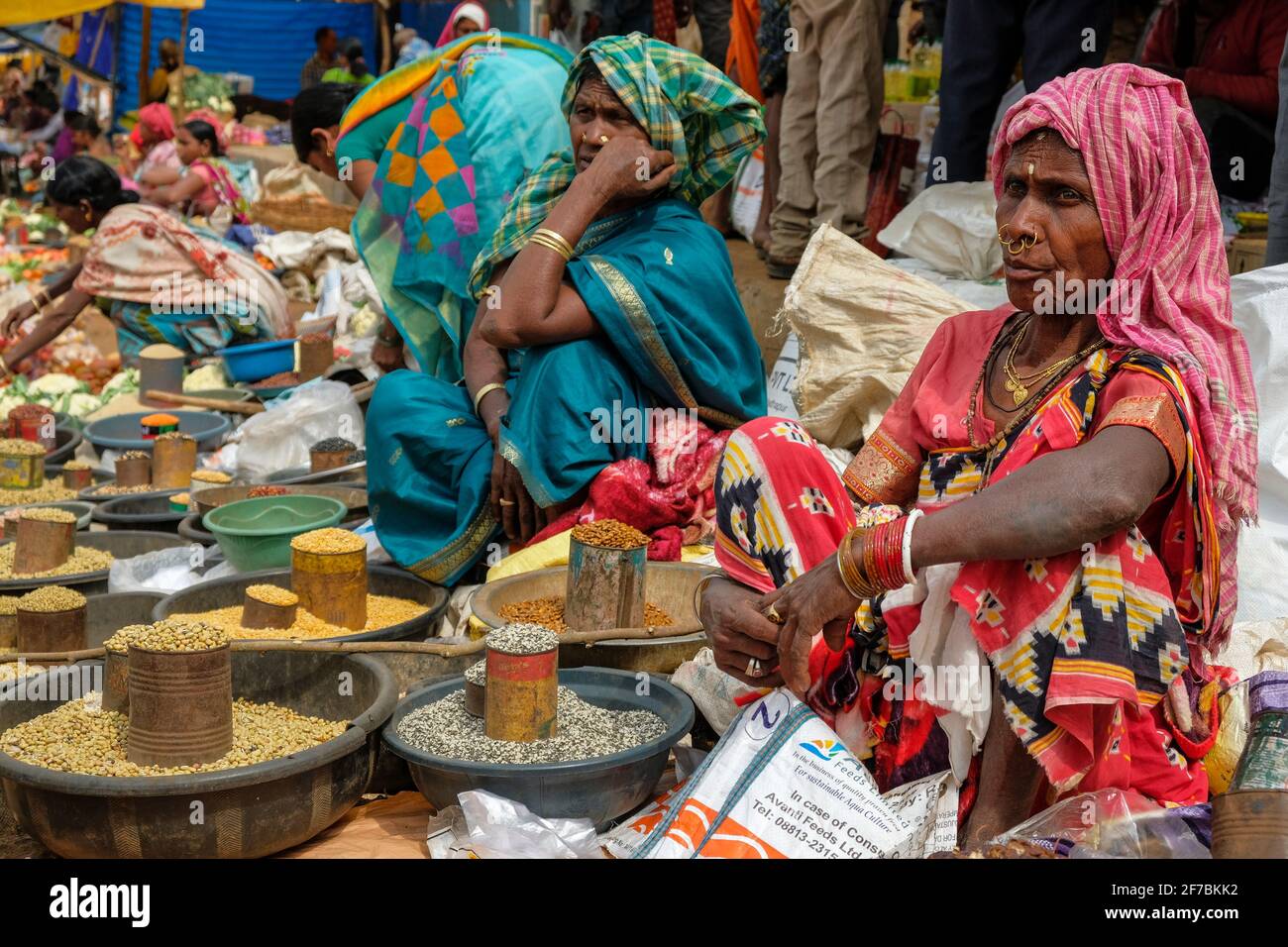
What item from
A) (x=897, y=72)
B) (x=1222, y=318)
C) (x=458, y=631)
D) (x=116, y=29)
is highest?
(x=116, y=29)

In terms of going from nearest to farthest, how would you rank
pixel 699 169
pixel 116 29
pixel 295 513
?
pixel 699 169 → pixel 295 513 → pixel 116 29

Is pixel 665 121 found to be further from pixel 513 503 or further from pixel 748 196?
pixel 748 196

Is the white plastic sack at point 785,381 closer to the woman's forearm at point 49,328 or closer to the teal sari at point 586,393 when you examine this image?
the teal sari at point 586,393

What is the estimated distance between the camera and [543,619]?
330cm

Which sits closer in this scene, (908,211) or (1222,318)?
(1222,318)

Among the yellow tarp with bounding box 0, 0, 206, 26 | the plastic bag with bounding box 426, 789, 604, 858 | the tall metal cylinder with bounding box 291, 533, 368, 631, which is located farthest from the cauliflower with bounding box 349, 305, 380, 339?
the plastic bag with bounding box 426, 789, 604, 858

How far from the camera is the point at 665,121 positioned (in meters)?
3.73

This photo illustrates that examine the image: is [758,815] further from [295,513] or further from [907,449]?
[295,513]

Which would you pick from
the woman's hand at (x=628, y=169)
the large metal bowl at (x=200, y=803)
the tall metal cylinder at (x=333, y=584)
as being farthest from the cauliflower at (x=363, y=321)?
the large metal bowl at (x=200, y=803)

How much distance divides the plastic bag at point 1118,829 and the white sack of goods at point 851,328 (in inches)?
77.2

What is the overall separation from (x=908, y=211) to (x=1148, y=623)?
309 cm

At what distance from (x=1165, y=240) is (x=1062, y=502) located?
1.62 ft

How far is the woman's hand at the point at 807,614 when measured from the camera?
212 cm

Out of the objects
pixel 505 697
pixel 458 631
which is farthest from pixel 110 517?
pixel 505 697
